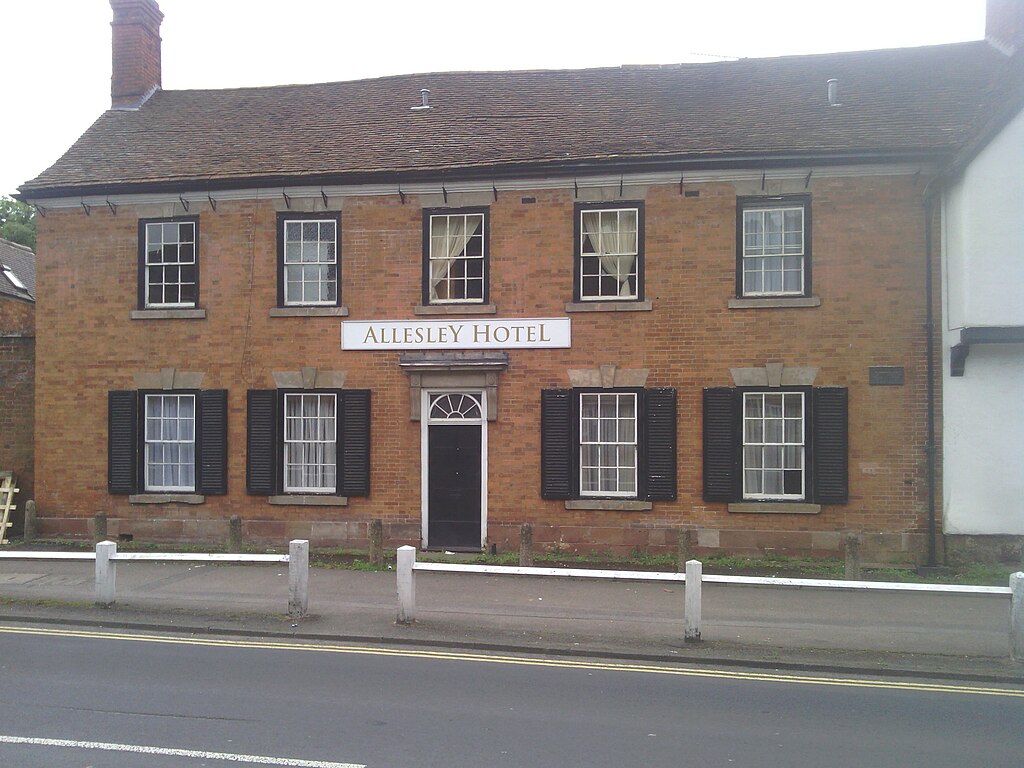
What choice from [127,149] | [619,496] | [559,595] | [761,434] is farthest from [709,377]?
[127,149]

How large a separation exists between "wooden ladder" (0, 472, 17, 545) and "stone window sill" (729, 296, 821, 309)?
14264 millimetres

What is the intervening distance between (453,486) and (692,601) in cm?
662

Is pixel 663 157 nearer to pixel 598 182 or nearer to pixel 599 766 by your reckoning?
pixel 598 182

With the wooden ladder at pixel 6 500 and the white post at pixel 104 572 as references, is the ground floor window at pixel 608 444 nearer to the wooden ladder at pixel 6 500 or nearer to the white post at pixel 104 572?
the white post at pixel 104 572

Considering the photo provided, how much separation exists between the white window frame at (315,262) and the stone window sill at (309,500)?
359cm

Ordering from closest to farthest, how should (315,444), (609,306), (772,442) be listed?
1. (772,442)
2. (609,306)
3. (315,444)

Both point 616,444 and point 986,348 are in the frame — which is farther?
point 616,444

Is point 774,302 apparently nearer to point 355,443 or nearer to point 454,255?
point 454,255

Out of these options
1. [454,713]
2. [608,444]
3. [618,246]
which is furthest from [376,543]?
[454,713]

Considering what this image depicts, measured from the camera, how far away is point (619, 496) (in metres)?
14.8

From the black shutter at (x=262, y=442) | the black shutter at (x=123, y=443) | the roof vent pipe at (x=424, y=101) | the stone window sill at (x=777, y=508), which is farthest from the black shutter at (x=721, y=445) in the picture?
the black shutter at (x=123, y=443)

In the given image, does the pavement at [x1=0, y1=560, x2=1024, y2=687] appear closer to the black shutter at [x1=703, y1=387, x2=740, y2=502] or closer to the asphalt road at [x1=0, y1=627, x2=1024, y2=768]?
the asphalt road at [x1=0, y1=627, x2=1024, y2=768]

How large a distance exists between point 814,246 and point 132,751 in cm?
1256

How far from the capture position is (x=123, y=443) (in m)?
16.0
